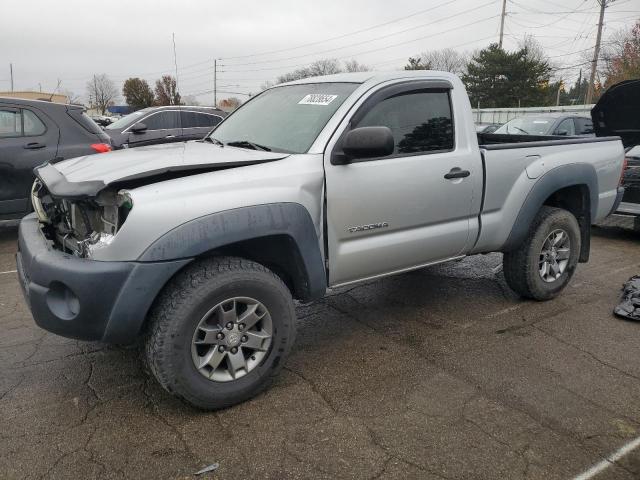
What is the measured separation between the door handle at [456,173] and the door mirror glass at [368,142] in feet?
2.57

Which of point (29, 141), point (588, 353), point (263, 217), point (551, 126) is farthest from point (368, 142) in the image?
point (551, 126)

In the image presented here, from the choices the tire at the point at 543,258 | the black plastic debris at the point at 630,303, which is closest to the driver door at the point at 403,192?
the tire at the point at 543,258

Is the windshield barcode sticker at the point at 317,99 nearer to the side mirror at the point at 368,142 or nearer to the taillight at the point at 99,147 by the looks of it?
the side mirror at the point at 368,142

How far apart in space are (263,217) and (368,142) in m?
0.73

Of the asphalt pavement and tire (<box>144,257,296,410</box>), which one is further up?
tire (<box>144,257,296,410</box>)

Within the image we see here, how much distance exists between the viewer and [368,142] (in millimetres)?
2926

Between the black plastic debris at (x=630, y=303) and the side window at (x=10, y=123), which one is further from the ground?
Result: the side window at (x=10, y=123)

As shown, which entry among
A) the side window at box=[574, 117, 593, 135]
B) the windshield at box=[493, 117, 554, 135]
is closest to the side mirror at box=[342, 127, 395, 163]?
the windshield at box=[493, 117, 554, 135]

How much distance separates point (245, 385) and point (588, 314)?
3.04 m

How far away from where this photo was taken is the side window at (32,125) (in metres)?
6.29

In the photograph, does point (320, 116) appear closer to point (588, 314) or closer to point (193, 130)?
point (588, 314)

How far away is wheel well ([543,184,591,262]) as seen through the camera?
4645 mm

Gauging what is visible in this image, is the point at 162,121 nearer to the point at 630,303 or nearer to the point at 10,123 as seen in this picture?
the point at 10,123

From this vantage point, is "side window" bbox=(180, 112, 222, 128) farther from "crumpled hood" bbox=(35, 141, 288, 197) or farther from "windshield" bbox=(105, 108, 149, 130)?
"crumpled hood" bbox=(35, 141, 288, 197)
